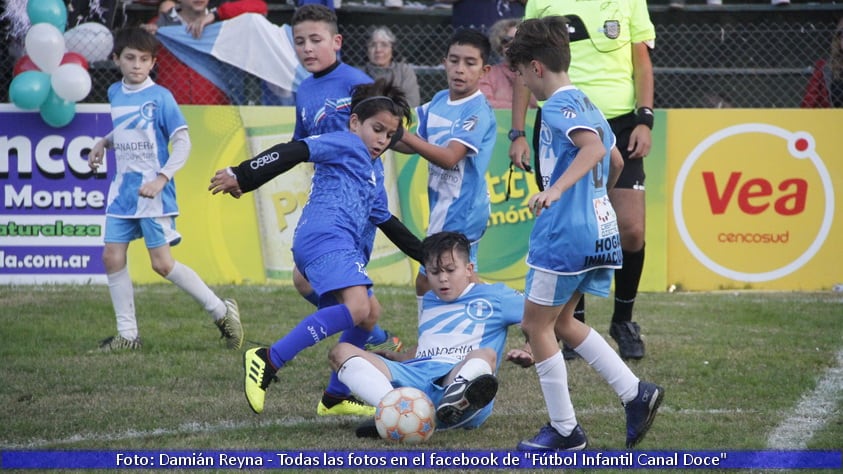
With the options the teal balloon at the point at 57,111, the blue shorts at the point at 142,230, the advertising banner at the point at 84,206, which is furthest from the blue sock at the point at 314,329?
the teal balloon at the point at 57,111

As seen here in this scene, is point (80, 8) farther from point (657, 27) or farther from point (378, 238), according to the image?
point (657, 27)

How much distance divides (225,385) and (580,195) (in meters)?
2.29

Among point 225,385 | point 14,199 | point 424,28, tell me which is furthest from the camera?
point 424,28

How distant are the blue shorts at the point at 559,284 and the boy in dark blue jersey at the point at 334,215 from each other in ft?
2.67

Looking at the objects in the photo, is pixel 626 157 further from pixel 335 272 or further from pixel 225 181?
pixel 225 181

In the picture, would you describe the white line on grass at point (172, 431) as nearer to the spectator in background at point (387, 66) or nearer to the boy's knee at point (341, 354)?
the boy's knee at point (341, 354)

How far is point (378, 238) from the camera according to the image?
9.37 meters

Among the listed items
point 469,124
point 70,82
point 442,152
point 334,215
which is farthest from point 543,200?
point 70,82

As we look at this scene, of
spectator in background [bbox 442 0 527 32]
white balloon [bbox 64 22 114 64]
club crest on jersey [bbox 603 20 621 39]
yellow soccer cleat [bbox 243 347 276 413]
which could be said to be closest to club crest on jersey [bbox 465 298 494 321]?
yellow soccer cleat [bbox 243 347 276 413]

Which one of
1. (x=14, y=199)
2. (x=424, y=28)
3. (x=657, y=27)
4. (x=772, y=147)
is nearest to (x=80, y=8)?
(x=14, y=199)

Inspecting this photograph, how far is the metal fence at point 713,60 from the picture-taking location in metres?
10.6

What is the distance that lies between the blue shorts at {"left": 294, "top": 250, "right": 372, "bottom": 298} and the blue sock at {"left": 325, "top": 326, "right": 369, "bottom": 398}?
0.34m

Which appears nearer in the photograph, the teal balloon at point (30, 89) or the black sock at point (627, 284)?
the black sock at point (627, 284)

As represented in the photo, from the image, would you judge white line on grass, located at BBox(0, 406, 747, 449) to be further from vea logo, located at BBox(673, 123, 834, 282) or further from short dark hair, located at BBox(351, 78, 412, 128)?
vea logo, located at BBox(673, 123, 834, 282)
